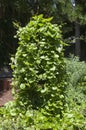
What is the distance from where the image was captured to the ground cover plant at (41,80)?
5043mm

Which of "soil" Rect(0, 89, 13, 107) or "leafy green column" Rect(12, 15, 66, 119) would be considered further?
"soil" Rect(0, 89, 13, 107)

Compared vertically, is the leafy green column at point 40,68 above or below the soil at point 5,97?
below

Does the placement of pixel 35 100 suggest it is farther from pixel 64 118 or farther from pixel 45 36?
pixel 45 36

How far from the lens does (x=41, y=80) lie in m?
5.12

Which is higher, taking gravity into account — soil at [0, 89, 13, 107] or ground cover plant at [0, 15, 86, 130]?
soil at [0, 89, 13, 107]

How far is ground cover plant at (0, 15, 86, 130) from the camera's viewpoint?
5043 millimetres

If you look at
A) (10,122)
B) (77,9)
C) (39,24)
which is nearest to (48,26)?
(39,24)

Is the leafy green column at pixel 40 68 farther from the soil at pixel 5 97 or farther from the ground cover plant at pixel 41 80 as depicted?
the soil at pixel 5 97

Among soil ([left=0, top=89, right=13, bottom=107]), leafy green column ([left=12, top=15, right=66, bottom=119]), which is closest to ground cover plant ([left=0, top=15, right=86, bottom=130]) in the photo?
leafy green column ([left=12, top=15, right=66, bottom=119])

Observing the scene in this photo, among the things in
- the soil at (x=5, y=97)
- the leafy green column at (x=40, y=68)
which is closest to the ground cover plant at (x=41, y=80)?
the leafy green column at (x=40, y=68)

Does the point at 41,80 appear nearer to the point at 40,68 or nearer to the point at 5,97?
the point at 40,68

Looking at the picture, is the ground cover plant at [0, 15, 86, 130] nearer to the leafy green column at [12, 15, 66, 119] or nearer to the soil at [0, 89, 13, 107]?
the leafy green column at [12, 15, 66, 119]

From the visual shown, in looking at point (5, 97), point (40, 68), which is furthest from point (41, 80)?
point (5, 97)

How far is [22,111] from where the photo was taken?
5156 millimetres
